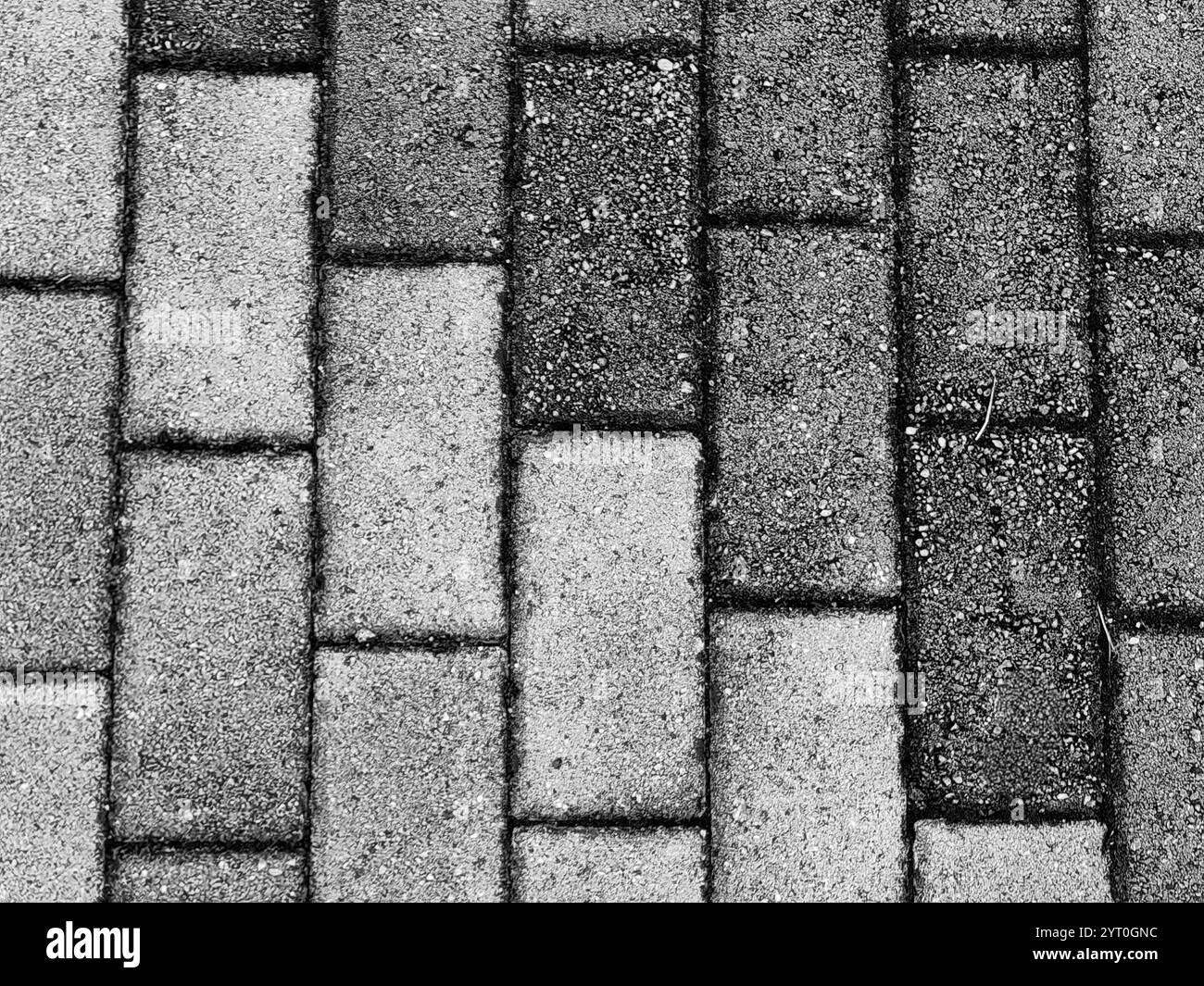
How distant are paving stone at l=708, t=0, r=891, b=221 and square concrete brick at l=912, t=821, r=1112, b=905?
1.39 m

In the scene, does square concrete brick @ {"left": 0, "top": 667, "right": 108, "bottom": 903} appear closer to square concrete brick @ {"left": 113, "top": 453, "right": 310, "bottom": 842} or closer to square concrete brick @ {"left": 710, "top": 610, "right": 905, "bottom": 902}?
square concrete brick @ {"left": 113, "top": 453, "right": 310, "bottom": 842}

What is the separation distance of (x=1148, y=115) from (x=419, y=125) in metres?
1.68

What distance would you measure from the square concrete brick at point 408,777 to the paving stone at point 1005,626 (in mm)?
935

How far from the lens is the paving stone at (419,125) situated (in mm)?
2203

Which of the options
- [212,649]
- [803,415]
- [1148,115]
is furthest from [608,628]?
[1148,115]

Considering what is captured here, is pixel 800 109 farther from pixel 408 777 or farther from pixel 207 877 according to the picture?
pixel 207 877

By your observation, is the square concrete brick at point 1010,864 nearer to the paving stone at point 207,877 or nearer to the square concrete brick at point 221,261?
the paving stone at point 207,877

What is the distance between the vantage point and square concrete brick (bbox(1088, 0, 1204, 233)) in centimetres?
229

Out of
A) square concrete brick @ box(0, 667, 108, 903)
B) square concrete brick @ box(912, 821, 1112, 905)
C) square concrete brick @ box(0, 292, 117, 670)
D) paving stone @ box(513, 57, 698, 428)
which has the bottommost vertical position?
square concrete brick @ box(912, 821, 1112, 905)

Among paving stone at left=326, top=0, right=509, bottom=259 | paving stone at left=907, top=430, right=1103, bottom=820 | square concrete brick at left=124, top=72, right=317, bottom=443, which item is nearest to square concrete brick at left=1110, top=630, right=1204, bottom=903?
paving stone at left=907, top=430, right=1103, bottom=820

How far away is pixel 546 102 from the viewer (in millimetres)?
2248

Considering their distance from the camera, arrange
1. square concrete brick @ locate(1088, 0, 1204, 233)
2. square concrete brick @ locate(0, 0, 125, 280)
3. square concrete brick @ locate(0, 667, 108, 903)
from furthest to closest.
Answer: square concrete brick @ locate(1088, 0, 1204, 233), square concrete brick @ locate(0, 0, 125, 280), square concrete brick @ locate(0, 667, 108, 903)
